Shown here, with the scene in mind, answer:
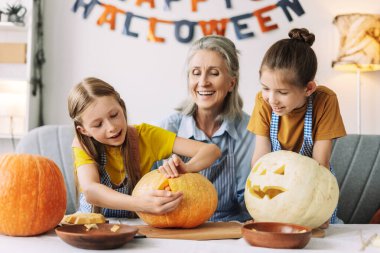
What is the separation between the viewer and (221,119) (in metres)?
2.04

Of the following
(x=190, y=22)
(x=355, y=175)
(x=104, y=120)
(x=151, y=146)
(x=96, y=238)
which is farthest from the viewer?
(x=190, y=22)

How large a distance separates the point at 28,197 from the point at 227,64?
1031 millimetres

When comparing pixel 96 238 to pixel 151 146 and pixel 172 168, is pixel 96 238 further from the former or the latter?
pixel 151 146

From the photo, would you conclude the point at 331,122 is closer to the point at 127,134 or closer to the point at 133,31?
the point at 127,134

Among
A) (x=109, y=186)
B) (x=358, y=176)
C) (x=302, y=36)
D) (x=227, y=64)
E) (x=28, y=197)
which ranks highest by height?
(x=302, y=36)

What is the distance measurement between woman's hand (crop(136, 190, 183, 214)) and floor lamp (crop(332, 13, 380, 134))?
2.63 meters

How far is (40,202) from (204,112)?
99 centimetres

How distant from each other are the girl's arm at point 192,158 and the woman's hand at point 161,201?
68mm

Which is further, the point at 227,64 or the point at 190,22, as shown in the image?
the point at 190,22

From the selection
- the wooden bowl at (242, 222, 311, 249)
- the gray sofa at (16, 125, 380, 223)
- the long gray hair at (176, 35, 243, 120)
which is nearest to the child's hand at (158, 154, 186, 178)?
the wooden bowl at (242, 222, 311, 249)

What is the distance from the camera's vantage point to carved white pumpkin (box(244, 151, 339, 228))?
47.4 inches

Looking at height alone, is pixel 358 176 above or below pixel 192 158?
below

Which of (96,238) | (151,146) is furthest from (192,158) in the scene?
(96,238)

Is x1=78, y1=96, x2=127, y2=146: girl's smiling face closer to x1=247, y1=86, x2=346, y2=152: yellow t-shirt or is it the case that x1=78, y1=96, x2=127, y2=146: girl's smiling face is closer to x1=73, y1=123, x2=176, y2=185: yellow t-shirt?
x1=73, y1=123, x2=176, y2=185: yellow t-shirt
